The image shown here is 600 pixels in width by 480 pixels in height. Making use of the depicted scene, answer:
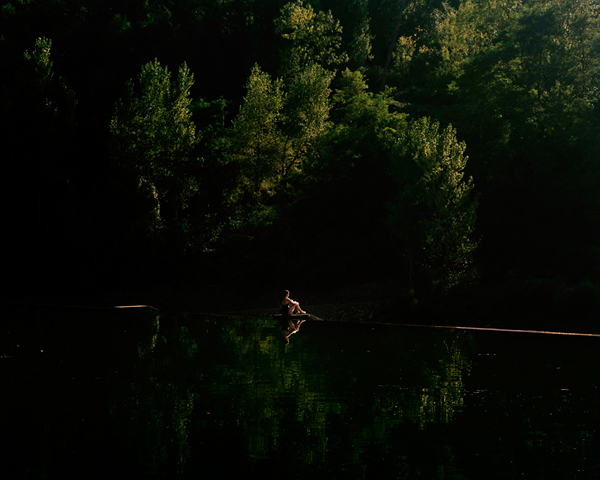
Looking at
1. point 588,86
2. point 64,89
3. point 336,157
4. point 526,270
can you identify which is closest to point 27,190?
point 64,89

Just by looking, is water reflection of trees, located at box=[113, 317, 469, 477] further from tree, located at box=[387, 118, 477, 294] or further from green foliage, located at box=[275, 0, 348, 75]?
green foliage, located at box=[275, 0, 348, 75]

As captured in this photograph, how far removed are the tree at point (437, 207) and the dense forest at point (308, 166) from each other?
0.26ft

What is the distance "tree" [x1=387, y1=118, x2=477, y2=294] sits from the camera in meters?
28.5

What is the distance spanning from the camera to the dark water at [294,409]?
25.7 feet

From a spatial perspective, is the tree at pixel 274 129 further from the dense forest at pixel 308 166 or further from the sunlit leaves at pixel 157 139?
the sunlit leaves at pixel 157 139

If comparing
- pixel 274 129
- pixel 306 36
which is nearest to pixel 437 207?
pixel 274 129

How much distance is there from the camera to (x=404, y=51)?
4831cm

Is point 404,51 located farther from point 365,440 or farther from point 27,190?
point 365,440

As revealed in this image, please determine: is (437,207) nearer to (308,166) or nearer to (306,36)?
(308,166)

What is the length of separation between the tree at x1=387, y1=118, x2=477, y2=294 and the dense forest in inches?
3.1

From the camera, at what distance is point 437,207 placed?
28.5 meters

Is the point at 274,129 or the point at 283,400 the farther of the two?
the point at 274,129

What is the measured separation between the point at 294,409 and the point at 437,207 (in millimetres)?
18943

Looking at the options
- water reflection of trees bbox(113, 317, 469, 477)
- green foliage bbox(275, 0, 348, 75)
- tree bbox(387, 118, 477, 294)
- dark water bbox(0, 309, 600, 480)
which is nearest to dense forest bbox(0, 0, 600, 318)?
tree bbox(387, 118, 477, 294)
